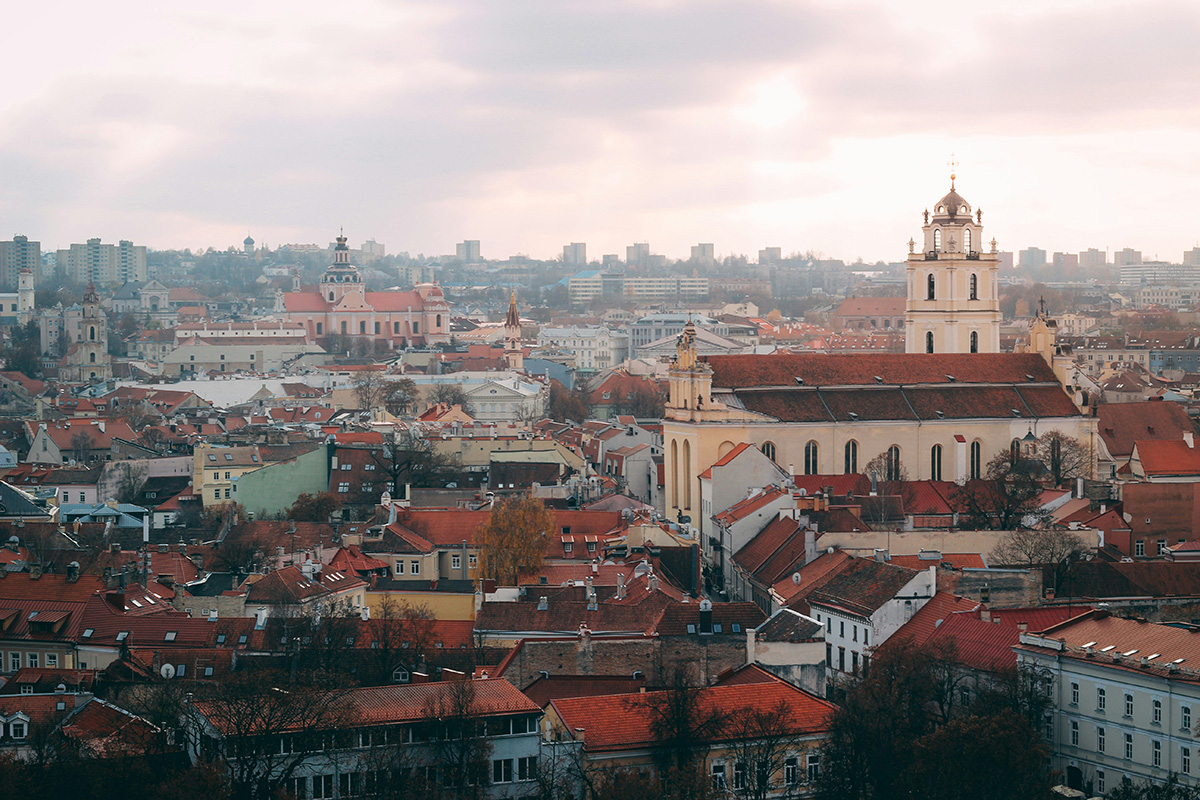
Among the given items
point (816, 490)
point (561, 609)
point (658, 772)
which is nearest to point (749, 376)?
point (816, 490)

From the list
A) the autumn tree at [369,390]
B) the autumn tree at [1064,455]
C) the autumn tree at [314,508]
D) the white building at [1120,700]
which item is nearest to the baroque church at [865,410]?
the autumn tree at [1064,455]

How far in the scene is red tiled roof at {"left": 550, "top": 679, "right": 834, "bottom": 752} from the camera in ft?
102

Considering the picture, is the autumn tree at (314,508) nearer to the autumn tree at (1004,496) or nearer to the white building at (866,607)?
the autumn tree at (1004,496)

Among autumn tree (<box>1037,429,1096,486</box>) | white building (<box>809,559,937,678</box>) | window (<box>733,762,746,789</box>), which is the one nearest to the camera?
window (<box>733,762,746,789</box>)

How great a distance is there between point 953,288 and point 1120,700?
40319 millimetres

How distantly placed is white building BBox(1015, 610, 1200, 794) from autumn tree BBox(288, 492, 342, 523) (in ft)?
100

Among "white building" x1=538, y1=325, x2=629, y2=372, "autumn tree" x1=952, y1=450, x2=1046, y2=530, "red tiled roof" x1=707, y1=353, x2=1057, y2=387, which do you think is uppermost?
"red tiled roof" x1=707, y1=353, x2=1057, y2=387

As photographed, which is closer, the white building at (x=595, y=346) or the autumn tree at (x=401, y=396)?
the autumn tree at (x=401, y=396)

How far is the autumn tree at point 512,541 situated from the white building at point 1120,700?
52.4 ft

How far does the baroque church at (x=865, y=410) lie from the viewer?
59844 mm

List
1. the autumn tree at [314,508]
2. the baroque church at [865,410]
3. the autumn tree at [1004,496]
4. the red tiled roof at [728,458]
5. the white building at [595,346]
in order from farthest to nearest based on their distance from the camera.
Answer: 1. the white building at [595,346]
2. the autumn tree at [314,508]
3. the baroque church at [865,410]
4. the red tiled roof at [728,458]
5. the autumn tree at [1004,496]

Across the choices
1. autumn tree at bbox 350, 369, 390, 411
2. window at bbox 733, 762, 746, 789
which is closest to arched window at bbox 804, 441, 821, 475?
window at bbox 733, 762, 746, 789

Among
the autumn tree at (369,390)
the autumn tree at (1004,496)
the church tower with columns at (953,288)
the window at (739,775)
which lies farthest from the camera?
the autumn tree at (369,390)

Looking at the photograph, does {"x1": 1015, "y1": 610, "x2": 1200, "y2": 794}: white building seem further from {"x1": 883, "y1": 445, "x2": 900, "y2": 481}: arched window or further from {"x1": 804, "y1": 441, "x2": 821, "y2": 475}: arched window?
{"x1": 883, "y1": 445, "x2": 900, "y2": 481}: arched window
